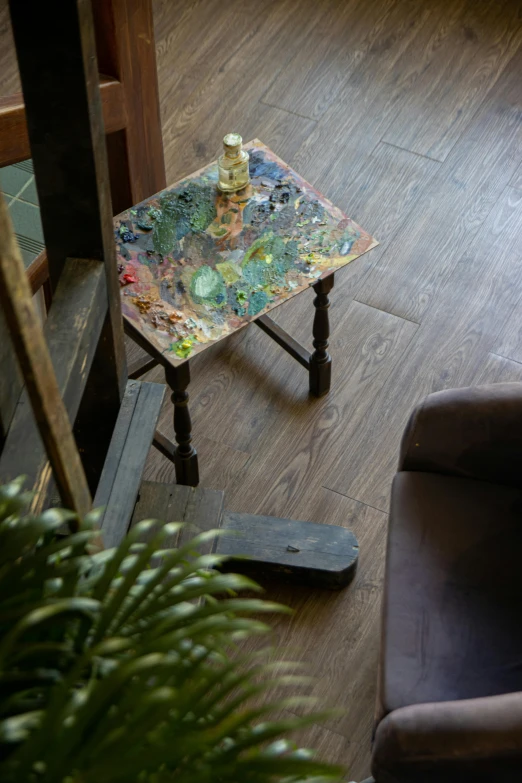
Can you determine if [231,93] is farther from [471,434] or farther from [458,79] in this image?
[471,434]

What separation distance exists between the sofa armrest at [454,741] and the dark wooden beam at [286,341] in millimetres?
1196

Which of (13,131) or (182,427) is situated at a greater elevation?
(13,131)

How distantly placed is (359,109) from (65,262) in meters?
2.06

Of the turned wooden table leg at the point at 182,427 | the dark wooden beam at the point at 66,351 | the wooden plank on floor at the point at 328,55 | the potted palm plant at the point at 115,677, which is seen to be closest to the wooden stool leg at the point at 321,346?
the turned wooden table leg at the point at 182,427

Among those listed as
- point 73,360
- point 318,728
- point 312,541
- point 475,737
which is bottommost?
point 318,728

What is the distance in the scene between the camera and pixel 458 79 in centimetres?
332

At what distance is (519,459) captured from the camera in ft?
5.90

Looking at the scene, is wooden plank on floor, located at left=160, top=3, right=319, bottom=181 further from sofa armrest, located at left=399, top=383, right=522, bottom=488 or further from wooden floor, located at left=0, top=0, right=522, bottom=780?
sofa armrest, located at left=399, top=383, right=522, bottom=488

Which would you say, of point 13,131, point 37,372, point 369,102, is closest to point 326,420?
point 13,131

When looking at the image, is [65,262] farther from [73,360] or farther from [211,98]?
[211,98]

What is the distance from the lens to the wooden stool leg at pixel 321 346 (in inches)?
91.4

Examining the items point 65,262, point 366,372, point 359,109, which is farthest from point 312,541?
point 359,109

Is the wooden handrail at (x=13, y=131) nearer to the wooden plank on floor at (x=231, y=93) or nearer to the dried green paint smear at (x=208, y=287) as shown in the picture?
the dried green paint smear at (x=208, y=287)

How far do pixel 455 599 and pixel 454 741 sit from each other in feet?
1.01
